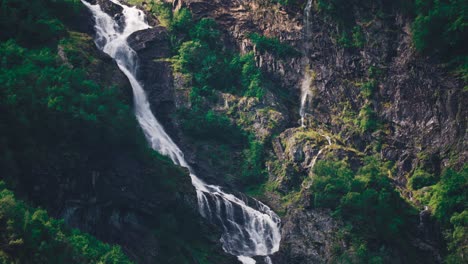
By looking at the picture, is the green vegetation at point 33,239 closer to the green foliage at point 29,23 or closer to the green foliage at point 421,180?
the green foliage at point 29,23

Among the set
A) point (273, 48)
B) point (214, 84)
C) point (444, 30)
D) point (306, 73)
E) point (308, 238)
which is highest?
point (444, 30)

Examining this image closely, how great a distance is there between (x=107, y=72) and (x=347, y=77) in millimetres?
19949

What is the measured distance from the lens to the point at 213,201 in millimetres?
58812

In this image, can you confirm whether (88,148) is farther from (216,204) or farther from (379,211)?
(379,211)

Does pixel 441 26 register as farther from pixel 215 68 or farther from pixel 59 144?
pixel 59 144

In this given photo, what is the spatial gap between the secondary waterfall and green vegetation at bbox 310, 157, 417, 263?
4.28 m

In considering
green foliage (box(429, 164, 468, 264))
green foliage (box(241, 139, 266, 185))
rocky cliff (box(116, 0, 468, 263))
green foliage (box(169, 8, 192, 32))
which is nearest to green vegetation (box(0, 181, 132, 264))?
rocky cliff (box(116, 0, 468, 263))

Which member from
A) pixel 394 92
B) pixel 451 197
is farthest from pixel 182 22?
pixel 451 197

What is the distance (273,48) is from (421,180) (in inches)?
672

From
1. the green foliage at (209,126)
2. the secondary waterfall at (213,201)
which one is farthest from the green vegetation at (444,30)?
the secondary waterfall at (213,201)

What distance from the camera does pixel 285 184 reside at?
64.6 meters

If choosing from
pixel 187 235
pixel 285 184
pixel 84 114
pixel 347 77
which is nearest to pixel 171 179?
pixel 187 235

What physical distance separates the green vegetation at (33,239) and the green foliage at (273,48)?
3177 centimetres

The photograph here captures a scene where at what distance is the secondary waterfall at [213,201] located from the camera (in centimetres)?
5797
